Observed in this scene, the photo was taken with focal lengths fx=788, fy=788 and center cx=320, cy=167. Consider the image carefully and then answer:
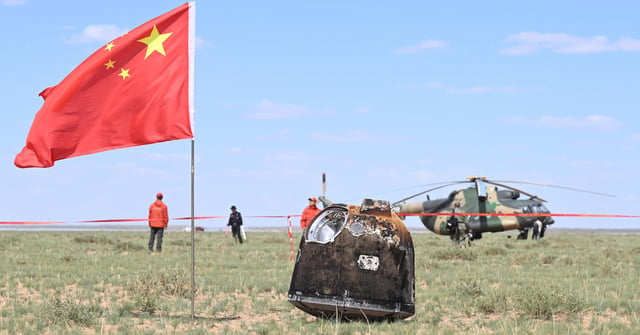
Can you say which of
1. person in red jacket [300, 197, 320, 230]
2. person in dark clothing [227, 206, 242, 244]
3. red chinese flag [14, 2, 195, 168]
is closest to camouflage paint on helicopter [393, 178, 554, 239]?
person in dark clothing [227, 206, 242, 244]

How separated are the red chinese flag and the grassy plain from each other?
6.83ft

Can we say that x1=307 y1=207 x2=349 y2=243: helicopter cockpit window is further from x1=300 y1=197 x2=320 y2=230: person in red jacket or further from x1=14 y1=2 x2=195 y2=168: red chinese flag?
x1=300 y1=197 x2=320 y2=230: person in red jacket

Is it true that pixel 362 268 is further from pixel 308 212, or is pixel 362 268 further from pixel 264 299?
pixel 308 212

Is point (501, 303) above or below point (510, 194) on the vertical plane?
below

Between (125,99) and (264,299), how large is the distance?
433cm

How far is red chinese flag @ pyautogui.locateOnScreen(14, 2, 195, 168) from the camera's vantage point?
31.1 ft

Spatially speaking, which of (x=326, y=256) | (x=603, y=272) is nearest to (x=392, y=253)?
(x=326, y=256)

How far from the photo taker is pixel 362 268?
27.8ft

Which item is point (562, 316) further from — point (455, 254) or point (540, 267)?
point (455, 254)

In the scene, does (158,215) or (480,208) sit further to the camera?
(480,208)

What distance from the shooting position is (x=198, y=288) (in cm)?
1375

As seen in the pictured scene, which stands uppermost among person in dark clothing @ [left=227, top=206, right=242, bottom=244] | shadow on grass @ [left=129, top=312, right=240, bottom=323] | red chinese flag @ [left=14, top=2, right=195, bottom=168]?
red chinese flag @ [left=14, top=2, right=195, bottom=168]

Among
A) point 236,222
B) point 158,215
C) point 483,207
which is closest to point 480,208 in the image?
point 483,207

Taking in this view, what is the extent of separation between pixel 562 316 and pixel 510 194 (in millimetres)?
24158
